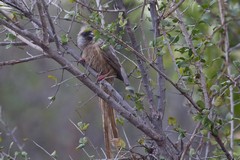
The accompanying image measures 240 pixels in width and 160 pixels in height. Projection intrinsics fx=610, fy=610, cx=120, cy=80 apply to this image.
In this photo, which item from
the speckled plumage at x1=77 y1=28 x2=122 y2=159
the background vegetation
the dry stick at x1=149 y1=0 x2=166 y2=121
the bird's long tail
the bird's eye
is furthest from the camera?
the bird's eye

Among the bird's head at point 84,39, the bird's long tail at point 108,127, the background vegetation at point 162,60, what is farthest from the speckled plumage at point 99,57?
the background vegetation at point 162,60

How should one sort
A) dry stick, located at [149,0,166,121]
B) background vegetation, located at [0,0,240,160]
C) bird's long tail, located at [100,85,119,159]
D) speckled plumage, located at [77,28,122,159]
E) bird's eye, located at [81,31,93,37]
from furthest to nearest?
bird's eye, located at [81,31,93,37] → speckled plumage, located at [77,28,122,159] → bird's long tail, located at [100,85,119,159] → dry stick, located at [149,0,166,121] → background vegetation, located at [0,0,240,160]

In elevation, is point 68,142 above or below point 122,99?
below

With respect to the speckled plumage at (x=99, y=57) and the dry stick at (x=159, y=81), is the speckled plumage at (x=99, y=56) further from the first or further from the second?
the dry stick at (x=159, y=81)

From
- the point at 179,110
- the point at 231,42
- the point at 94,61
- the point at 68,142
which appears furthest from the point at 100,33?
the point at 68,142

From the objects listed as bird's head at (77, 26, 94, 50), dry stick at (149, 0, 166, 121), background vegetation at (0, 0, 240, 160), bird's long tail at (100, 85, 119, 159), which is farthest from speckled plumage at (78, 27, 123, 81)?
dry stick at (149, 0, 166, 121)

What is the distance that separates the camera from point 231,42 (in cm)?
292

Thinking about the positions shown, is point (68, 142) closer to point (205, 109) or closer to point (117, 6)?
point (117, 6)

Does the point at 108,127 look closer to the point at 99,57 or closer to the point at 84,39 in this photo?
the point at 99,57

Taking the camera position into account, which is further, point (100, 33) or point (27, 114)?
point (27, 114)

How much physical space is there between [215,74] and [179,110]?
6.99m

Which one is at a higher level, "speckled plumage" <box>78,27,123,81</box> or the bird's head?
the bird's head

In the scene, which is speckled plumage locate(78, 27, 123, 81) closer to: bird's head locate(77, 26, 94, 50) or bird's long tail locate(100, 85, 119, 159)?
bird's head locate(77, 26, 94, 50)

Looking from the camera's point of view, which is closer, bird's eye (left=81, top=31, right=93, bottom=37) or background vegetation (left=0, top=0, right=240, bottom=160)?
background vegetation (left=0, top=0, right=240, bottom=160)
